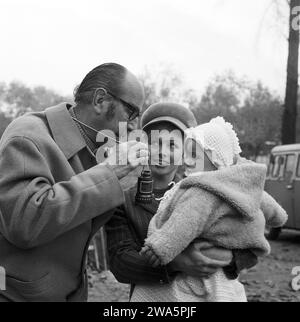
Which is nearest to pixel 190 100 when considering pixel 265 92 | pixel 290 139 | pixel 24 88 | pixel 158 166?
pixel 265 92

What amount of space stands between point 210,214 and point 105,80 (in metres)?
0.71

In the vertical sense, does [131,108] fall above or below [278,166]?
above

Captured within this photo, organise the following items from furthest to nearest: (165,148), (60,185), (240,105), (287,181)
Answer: (240,105) < (287,181) < (165,148) < (60,185)

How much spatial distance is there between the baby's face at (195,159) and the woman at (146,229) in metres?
0.25

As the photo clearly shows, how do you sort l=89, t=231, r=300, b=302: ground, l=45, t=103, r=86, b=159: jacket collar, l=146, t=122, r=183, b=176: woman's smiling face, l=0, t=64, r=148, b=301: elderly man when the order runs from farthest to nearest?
l=89, t=231, r=300, b=302: ground, l=146, t=122, r=183, b=176: woman's smiling face, l=45, t=103, r=86, b=159: jacket collar, l=0, t=64, r=148, b=301: elderly man

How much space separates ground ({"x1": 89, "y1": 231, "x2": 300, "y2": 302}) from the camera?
18.1 feet

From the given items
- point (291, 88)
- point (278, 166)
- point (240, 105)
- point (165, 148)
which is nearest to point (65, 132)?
point (165, 148)

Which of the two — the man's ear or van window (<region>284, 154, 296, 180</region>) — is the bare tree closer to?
van window (<region>284, 154, 296, 180</region>)

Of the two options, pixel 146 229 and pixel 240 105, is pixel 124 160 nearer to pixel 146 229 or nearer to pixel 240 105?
pixel 146 229

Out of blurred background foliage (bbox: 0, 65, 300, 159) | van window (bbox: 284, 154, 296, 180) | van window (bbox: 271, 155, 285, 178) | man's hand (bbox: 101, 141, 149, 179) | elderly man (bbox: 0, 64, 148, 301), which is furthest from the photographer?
blurred background foliage (bbox: 0, 65, 300, 159)

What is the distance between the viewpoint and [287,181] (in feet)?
37.3

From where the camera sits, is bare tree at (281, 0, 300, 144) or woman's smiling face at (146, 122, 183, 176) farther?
bare tree at (281, 0, 300, 144)

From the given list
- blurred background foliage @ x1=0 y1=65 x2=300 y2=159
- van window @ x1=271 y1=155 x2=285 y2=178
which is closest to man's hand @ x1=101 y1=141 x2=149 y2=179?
van window @ x1=271 y1=155 x2=285 y2=178

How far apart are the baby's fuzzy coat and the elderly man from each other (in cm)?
23
